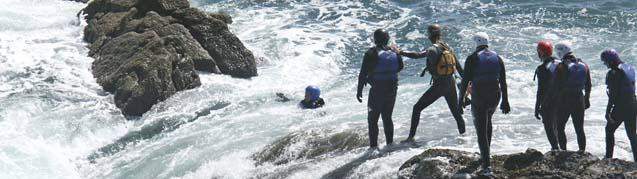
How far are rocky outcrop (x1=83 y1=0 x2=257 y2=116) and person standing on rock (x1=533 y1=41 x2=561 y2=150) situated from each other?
838cm

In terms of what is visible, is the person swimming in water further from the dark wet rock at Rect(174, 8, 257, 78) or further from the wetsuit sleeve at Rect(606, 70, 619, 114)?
the wetsuit sleeve at Rect(606, 70, 619, 114)

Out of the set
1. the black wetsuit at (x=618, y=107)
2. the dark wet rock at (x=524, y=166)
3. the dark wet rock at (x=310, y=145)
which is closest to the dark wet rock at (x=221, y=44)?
the dark wet rock at (x=310, y=145)

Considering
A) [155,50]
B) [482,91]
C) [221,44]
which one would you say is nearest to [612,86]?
[482,91]

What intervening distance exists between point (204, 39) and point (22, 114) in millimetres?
5325

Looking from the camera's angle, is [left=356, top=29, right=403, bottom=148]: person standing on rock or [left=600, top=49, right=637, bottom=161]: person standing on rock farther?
[left=356, top=29, right=403, bottom=148]: person standing on rock

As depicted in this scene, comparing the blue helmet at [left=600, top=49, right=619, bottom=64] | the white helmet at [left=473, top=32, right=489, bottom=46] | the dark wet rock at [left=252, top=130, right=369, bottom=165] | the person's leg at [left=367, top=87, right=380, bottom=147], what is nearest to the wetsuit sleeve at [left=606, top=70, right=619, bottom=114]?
the blue helmet at [left=600, top=49, right=619, bottom=64]

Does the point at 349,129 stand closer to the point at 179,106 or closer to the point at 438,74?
the point at 438,74

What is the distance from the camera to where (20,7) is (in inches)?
930

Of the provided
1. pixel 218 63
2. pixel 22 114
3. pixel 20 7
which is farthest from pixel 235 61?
pixel 20 7

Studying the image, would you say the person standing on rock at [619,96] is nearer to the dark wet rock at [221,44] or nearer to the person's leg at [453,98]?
the person's leg at [453,98]

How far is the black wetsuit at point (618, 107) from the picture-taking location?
7.44m

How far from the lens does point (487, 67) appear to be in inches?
273

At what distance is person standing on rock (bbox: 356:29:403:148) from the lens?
318 inches

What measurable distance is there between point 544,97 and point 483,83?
94 cm
